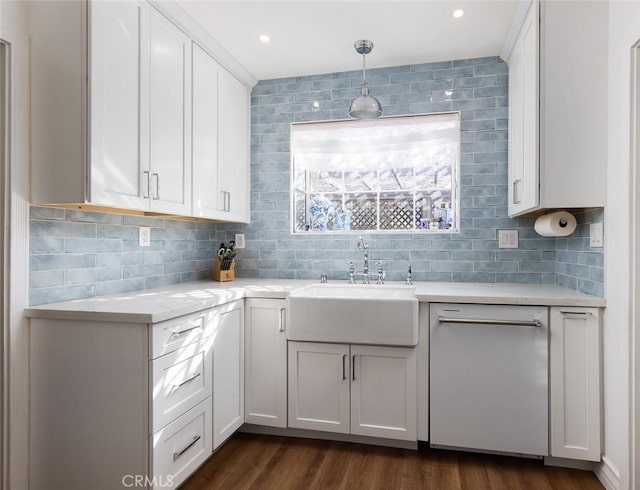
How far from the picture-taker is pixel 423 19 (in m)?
2.42

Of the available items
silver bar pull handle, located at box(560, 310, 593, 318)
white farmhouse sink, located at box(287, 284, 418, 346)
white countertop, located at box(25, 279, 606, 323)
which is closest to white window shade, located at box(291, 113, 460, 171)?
white countertop, located at box(25, 279, 606, 323)

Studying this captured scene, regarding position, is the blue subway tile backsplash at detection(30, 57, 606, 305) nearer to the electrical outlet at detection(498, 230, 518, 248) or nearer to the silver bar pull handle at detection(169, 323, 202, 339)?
the electrical outlet at detection(498, 230, 518, 248)

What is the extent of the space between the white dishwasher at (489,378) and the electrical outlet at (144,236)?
1.75 m

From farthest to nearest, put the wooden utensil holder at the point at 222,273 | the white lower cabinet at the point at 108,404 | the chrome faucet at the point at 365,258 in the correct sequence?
1. the wooden utensil holder at the point at 222,273
2. the chrome faucet at the point at 365,258
3. the white lower cabinet at the point at 108,404

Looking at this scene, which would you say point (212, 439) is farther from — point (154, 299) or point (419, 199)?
point (419, 199)

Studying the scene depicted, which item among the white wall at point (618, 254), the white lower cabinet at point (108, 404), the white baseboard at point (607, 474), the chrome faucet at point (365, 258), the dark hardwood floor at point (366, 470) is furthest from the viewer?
the chrome faucet at point (365, 258)

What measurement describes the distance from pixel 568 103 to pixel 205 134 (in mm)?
2063

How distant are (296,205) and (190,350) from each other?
163 cm

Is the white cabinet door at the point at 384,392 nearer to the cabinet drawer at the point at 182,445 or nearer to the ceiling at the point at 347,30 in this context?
the cabinet drawer at the point at 182,445

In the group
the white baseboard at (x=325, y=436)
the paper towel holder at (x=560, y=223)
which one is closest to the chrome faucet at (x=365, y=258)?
the white baseboard at (x=325, y=436)

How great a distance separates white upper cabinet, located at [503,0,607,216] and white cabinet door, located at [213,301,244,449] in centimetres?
177

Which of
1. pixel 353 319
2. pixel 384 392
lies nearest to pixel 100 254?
pixel 353 319

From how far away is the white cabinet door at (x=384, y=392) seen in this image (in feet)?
7.61

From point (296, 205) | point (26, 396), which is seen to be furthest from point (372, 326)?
point (26, 396)
